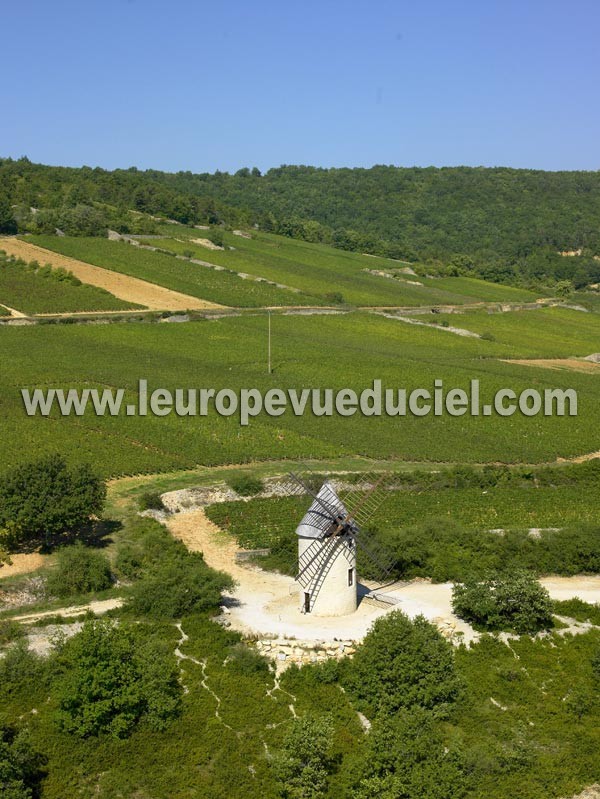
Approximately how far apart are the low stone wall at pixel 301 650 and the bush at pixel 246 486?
18.4 metres

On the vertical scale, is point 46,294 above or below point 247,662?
above

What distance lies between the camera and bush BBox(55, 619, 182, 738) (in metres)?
28.5

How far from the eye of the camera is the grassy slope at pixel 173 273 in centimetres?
12447

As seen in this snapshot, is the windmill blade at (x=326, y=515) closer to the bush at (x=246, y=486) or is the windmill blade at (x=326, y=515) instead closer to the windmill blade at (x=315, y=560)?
the windmill blade at (x=315, y=560)

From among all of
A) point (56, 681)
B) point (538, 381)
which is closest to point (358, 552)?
point (56, 681)

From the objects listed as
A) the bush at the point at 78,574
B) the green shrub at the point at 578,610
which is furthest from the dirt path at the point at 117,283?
the green shrub at the point at 578,610

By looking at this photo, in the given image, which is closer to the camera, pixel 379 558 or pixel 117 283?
pixel 379 558

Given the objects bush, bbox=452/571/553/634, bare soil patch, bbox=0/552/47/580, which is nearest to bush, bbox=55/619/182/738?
bare soil patch, bbox=0/552/47/580

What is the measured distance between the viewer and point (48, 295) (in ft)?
368

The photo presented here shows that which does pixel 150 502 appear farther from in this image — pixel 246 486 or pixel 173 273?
pixel 173 273

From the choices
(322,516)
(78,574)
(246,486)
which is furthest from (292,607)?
(246,486)

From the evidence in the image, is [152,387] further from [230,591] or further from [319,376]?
[230,591]

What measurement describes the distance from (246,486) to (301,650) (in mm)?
19243

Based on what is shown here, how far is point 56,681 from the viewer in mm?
29766
